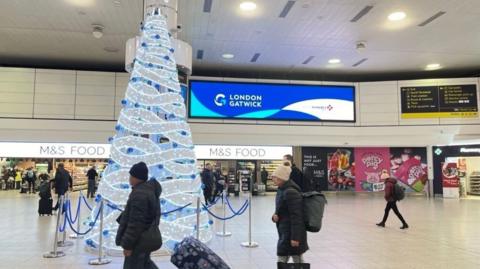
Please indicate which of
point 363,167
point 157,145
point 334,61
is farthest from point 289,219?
point 363,167

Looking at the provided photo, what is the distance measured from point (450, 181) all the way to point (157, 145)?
1584 cm

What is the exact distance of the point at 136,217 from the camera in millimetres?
3330

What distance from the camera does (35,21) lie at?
38.0ft

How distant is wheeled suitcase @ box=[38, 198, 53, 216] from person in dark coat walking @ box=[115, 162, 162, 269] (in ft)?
27.3

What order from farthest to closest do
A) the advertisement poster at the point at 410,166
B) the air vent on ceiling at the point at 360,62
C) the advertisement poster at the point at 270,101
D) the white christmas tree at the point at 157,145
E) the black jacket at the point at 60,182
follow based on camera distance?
the advertisement poster at the point at 410,166
the advertisement poster at the point at 270,101
the air vent on ceiling at the point at 360,62
the black jacket at the point at 60,182
the white christmas tree at the point at 157,145

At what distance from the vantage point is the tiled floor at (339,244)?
223 inches

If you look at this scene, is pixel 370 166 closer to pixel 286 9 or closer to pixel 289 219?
pixel 286 9

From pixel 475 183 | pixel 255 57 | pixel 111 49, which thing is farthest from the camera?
pixel 475 183

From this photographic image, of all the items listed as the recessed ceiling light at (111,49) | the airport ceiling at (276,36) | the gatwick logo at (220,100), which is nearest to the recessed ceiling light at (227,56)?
the airport ceiling at (276,36)

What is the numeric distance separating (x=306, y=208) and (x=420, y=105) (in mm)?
15057

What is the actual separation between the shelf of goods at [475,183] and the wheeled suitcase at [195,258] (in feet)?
71.6

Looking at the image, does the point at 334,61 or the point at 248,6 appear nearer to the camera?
the point at 248,6

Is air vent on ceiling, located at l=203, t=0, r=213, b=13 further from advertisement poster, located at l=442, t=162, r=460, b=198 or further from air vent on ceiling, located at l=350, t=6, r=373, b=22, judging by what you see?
advertisement poster, located at l=442, t=162, r=460, b=198

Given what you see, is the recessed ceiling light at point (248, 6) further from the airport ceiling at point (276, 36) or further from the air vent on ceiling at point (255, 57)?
the air vent on ceiling at point (255, 57)
